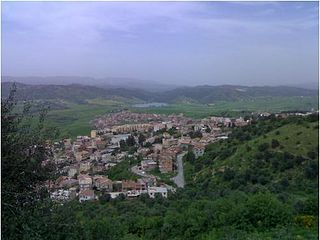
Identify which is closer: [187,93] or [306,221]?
[306,221]

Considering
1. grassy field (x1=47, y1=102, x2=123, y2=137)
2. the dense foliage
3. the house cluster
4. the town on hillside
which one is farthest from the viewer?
grassy field (x1=47, y1=102, x2=123, y2=137)

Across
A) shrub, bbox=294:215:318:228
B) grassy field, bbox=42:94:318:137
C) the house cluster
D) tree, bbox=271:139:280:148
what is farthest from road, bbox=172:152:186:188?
grassy field, bbox=42:94:318:137

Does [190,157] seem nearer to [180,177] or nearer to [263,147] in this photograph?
[180,177]

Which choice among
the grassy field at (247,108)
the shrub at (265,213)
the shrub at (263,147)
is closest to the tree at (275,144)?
the shrub at (263,147)

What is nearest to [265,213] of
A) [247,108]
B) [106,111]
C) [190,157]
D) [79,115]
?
[190,157]

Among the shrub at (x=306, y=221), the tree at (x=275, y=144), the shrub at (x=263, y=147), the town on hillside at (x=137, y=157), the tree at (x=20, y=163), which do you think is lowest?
the town on hillside at (x=137, y=157)

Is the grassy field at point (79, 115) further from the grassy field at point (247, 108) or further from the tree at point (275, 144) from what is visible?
the tree at point (275, 144)

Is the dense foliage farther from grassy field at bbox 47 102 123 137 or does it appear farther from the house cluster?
grassy field at bbox 47 102 123 137

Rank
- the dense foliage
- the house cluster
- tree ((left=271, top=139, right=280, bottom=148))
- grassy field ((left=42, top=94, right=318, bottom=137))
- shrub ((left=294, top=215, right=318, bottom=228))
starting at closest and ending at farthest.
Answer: the dense foliage
shrub ((left=294, top=215, right=318, bottom=228))
the house cluster
tree ((left=271, top=139, right=280, bottom=148))
grassy field ((left=42, top=94, right=318, bottom=137))
